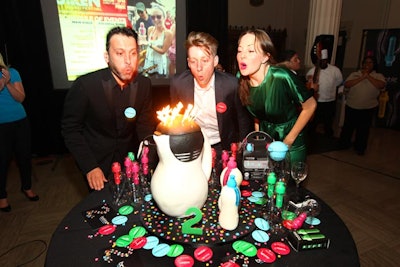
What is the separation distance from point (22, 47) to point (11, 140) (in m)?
1.72

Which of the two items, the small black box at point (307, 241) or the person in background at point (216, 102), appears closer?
the small black box at point (307, 241)

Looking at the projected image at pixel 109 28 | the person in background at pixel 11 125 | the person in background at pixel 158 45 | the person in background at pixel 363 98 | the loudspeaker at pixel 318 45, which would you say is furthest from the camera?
the person in background at pixel 158 45

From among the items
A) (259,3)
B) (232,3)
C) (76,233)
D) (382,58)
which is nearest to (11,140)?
(76,233)

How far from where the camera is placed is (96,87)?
163cm

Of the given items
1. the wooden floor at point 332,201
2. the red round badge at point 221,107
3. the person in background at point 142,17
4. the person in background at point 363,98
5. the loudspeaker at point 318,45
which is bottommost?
the wooden floor at point 332,201

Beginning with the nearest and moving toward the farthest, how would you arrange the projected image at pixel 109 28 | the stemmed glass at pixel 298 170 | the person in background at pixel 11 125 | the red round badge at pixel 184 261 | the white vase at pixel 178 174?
the red round badge at pixel 184 261
the white vase at pixel 178 174
the stemmed glass at pixel 298 170
the person in background at pixel 11 125
the projected image at pixel 109 28

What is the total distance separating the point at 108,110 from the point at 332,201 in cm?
243

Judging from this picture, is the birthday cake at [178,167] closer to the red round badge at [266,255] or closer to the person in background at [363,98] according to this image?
the red round badge at [266,255]

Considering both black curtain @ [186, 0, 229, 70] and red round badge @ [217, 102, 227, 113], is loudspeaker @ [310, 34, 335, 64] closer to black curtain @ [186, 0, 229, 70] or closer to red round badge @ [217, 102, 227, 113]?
black curtain @ [186, 0, 229, 70]

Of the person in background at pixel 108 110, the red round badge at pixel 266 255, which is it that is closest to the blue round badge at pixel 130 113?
the person in background at pixel 108 110

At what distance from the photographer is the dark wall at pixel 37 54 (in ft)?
11.7

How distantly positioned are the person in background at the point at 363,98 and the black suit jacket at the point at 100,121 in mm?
3410

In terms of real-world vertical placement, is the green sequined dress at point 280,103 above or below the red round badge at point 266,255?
above

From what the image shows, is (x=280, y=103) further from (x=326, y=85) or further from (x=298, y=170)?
(x=326, y=85)
